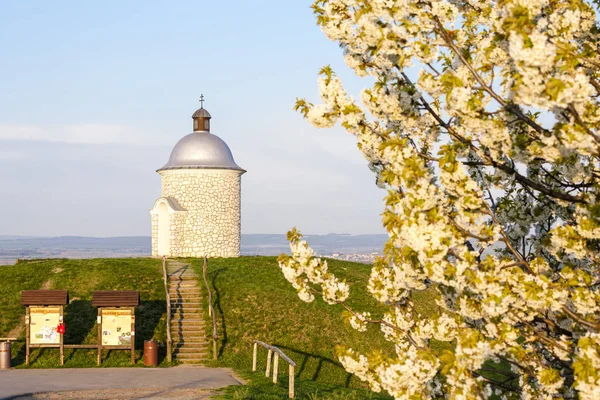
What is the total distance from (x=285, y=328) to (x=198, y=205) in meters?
17.7

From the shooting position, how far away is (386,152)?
9055 millimetres

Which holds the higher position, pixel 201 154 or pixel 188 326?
pixel 201 154

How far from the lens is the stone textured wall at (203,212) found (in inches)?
1827

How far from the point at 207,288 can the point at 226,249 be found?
14.2 meters

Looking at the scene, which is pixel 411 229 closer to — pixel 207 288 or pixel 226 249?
pixel 207 288

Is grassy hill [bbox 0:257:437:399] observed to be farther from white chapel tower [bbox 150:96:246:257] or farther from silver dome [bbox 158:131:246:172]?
silver dome [bbox 158:131:246:172]

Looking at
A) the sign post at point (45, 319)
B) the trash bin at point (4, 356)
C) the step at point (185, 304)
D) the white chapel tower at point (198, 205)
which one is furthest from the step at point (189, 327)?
the white chapel tower at point (198, 205)

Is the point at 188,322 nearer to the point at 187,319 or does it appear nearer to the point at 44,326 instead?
the point at 187,319

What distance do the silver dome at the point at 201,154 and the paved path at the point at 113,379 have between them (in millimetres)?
22837

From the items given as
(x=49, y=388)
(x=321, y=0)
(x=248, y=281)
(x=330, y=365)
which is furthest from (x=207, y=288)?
(x=321, y=0)

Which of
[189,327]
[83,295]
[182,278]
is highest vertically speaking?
[182,278]

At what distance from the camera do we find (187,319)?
30312 millimetres

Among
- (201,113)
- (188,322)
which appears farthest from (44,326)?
(201,113)

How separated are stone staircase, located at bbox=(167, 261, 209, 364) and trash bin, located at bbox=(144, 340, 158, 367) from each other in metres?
1.07
